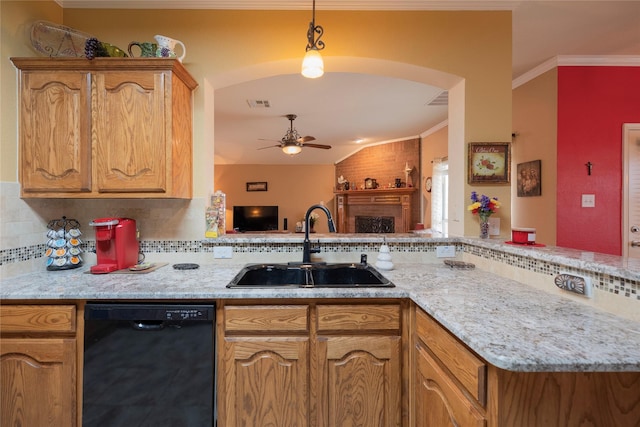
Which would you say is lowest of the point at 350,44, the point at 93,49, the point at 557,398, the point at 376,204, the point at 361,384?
the point at 361,384

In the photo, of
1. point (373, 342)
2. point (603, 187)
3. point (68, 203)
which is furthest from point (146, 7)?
point (603, 187)

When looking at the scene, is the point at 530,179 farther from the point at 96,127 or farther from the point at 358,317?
the point at 96,127

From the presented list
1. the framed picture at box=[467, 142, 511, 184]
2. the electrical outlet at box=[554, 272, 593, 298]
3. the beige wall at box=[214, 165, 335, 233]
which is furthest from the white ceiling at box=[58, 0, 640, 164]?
the electrical outlet at box=[554, 272, 593, 298]

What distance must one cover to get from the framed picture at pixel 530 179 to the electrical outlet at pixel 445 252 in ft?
5.73

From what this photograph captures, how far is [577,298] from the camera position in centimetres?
120

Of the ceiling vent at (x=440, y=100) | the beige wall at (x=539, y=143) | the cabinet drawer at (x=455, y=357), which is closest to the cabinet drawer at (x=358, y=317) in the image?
the cabinet drawer at (x=455, y=357)

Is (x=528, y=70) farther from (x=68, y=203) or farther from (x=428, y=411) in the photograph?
(x=68, y=203)

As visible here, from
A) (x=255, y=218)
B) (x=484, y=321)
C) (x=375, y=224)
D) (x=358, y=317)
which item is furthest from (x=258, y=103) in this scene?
(x=255, y=218)

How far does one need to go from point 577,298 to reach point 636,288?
220mm

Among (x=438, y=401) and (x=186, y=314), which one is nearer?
(x=438, y=401)

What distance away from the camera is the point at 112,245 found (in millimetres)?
1742

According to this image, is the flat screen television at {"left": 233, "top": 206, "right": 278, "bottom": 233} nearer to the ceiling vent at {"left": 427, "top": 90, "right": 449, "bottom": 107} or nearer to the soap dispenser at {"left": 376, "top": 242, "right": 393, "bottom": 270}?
Answer: the ceiling vent at {"left": 427, "top": 90, "right": 449, "bottom": 107}

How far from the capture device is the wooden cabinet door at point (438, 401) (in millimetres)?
909

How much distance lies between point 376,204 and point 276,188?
296 centimetres
